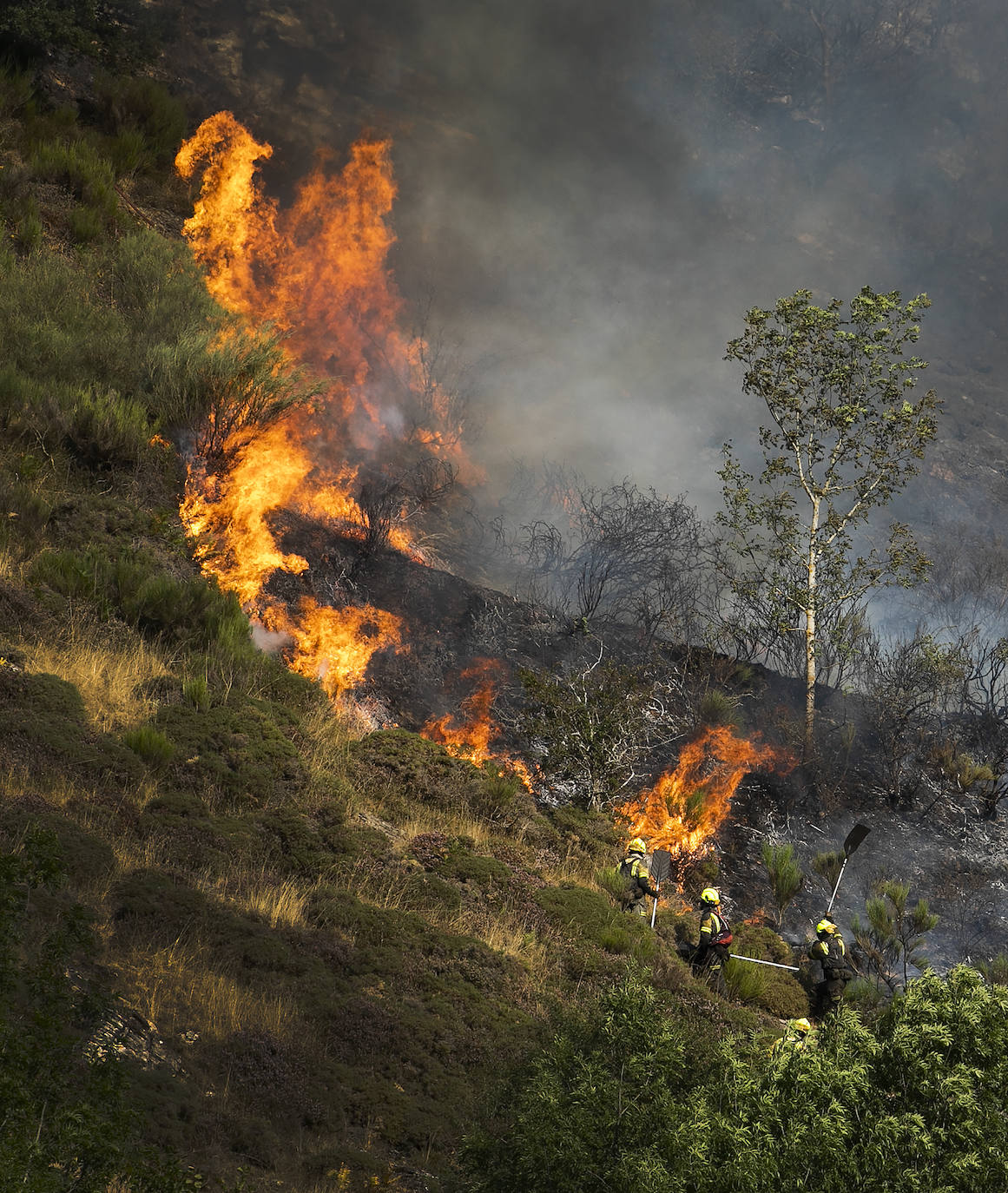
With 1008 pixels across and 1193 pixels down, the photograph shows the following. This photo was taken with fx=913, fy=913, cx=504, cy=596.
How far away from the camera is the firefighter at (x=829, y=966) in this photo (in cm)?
1010

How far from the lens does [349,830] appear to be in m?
Answer: 7.87

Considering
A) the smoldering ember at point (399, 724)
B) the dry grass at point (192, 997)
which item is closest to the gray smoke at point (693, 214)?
the smoldering ember at point (399, 724)

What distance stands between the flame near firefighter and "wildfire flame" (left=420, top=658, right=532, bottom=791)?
2.51 metres

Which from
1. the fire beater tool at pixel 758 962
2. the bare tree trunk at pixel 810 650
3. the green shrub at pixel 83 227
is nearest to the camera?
the fire beater tool at pixel 758 962

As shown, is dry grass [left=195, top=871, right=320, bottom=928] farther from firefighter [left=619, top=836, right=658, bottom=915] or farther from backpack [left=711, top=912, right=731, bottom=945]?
backpack [left=711, top=912, right=731, bottom=945]

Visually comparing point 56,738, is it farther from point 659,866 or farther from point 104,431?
point 659,866

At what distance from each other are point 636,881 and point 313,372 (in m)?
17.9

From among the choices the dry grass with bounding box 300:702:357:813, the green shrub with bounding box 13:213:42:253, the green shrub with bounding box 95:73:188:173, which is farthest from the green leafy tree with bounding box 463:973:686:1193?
the green shrub with bounding box 95:73:188:173

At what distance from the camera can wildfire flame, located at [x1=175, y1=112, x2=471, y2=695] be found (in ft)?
52.1

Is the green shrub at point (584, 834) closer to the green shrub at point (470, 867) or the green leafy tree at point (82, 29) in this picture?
the green shrub at point (470, 867)

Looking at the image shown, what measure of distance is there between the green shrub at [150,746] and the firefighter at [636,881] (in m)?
5.41

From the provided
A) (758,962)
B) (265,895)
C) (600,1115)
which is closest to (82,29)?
(265,895)

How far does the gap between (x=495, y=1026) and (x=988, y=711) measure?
63.3 feet

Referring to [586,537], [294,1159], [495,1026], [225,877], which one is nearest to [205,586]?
[225,877]
